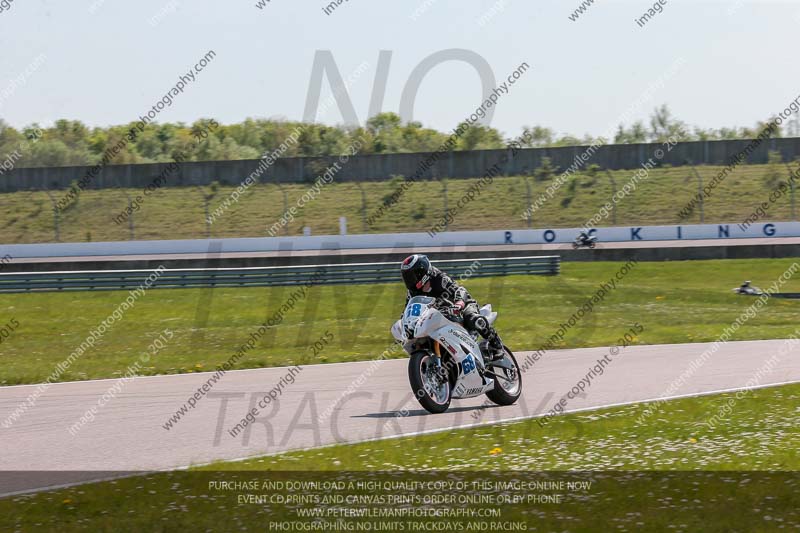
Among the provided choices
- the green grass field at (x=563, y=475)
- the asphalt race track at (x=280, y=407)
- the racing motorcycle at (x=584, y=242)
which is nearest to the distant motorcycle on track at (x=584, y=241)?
the racing motorcycle at (x=584, y=242)

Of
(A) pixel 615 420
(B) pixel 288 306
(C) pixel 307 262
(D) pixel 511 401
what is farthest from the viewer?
(C) pixel 307 262

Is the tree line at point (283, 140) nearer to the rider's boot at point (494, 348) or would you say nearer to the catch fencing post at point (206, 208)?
the catch fencing post at point (206, 208)

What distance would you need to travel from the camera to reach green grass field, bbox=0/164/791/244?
45.4 m

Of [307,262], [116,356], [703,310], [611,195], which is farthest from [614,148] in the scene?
[116,356]

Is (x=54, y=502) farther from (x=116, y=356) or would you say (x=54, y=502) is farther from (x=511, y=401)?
(x=116, y=356)

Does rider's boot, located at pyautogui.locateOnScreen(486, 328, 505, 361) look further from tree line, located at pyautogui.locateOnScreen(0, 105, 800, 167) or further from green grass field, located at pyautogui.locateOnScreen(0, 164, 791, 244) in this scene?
tree line, located at pyautogui.locateOnScreen(0, 105, 800, 167)

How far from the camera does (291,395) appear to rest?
39.7 feet

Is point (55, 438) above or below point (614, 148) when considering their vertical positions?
below

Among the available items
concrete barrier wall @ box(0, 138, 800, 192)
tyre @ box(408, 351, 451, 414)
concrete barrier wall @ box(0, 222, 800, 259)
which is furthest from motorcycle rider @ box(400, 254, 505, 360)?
concrete barrier wall @ box(0, 138, 800, 192)

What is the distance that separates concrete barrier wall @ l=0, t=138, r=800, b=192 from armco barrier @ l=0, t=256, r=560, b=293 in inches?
1007

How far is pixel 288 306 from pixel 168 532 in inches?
686

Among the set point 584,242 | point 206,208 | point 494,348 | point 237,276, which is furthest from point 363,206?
point 494,348

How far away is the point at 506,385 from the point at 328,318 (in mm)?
11328

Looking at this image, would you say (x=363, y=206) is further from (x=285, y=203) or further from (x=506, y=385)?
(x=506, y=385)
